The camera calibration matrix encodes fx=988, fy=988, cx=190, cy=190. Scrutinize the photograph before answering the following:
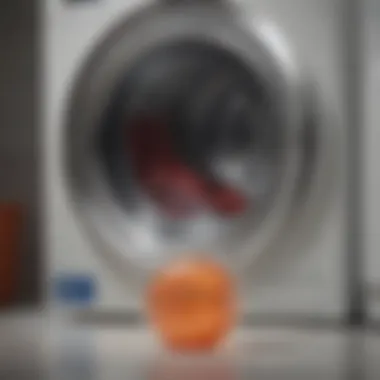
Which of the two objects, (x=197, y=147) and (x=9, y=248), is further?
(x=9, y=248)

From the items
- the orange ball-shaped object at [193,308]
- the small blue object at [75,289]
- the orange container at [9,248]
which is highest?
the orange container at [9,248]

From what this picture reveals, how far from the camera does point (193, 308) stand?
3.77ft

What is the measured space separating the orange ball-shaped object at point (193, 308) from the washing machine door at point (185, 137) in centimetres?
20

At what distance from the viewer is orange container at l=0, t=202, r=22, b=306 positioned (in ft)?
5.75

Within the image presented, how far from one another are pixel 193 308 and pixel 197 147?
0.40 m

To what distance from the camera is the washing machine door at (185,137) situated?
136 cm

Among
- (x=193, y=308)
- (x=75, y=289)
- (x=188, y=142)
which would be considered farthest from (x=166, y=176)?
(x=193, y=308)

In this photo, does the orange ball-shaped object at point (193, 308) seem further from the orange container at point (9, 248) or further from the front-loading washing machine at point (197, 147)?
the orange container at point (9, 248)

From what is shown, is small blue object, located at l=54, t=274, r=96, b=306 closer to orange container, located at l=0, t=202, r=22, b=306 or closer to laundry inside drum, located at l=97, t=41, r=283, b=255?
laundry inside drum, located at l=97, t=41, r=283, b=255

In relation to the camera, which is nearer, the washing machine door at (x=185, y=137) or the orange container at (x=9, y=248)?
the washing machine door at (x=185, y=137)

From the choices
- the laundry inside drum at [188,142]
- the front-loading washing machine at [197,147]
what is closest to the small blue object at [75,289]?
the front-loading washing machine at [197,147]

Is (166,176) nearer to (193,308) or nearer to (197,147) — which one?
(197,147)

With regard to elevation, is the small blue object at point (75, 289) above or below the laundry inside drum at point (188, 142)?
below

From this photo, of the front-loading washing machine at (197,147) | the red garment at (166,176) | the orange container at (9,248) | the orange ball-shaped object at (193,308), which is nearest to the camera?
the orange ball-shaped object at (193,308)
